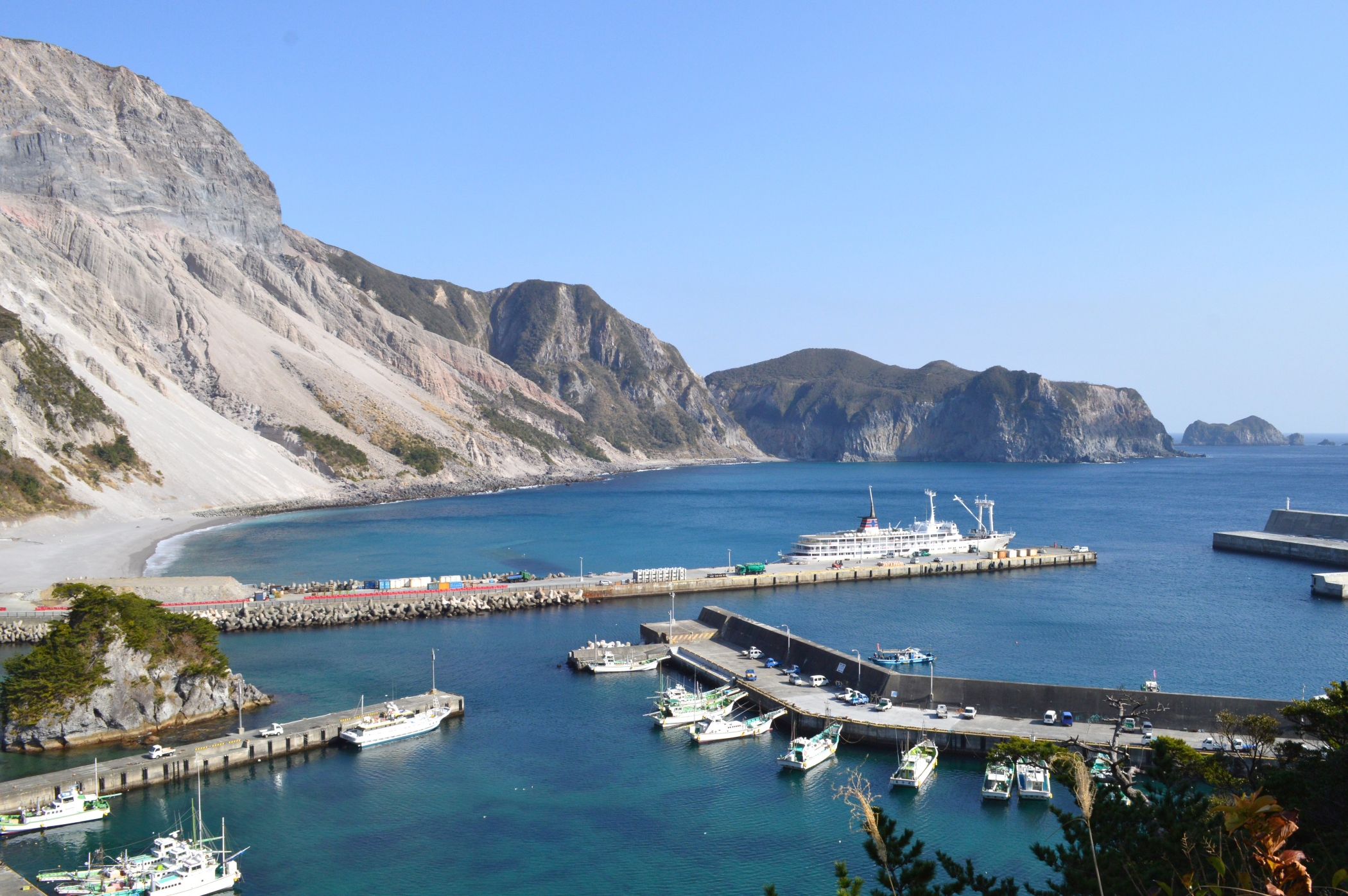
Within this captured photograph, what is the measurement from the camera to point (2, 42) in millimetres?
146000

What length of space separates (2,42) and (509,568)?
5114 inches

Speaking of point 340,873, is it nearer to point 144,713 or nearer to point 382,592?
point 144,713

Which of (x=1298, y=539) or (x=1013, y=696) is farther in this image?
(x=1298, y=539)

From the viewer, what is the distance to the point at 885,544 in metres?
82.3

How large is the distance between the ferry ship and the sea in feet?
19.5

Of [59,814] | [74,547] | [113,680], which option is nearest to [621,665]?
[113,680]

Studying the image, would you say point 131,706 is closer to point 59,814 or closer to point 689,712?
point 59,814

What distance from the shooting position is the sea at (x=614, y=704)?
2720 centimetres

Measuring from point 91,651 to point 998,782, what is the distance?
1318 inches

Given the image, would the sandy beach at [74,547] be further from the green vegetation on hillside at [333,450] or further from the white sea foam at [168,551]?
the green vegetation on hillside at [333,450]

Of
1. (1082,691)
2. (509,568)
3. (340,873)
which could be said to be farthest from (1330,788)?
(509,568)

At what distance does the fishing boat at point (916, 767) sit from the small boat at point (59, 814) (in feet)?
81.0

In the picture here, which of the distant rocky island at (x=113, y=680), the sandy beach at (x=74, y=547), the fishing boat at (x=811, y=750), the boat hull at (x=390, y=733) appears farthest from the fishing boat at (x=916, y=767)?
the sandy beach at (x=74, y=547)

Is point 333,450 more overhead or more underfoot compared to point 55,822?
more overhead
